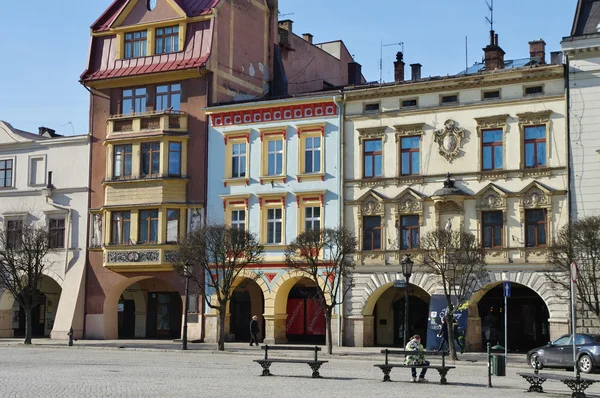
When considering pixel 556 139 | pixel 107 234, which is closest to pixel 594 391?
pixel 556 139

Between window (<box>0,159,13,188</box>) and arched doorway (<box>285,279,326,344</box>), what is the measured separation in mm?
17652

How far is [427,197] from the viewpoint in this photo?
144 feet

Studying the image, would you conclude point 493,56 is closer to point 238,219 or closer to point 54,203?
point 238,219

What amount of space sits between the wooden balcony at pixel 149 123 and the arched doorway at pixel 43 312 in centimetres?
1099

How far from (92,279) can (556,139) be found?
2519 centimetres

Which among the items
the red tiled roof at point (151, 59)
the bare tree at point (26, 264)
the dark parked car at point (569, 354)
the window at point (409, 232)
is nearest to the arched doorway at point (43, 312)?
the bare tree at point (26, 264)

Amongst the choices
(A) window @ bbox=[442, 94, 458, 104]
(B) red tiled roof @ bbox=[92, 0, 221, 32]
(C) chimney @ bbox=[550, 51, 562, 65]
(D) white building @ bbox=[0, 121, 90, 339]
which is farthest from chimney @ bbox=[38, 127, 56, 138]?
(C) chimney @ bbox=[550, 51, 562, 65]

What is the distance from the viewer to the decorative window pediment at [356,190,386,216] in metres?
45.1

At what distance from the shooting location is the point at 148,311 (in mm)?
54031

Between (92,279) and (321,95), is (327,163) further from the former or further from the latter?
(92,279)

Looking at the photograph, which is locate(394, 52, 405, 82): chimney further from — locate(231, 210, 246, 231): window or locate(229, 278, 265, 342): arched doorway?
locate(229, 278, 265, 342): arched doorway

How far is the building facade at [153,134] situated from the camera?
4959 cm

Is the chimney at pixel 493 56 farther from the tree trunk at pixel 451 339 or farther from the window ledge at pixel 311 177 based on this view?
the tree trunk at pixel 451 339

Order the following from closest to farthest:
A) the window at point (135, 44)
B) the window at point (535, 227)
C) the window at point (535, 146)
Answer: the window at point (535, 227) → the window at point (535, 146) → the window at point (135, 44)
